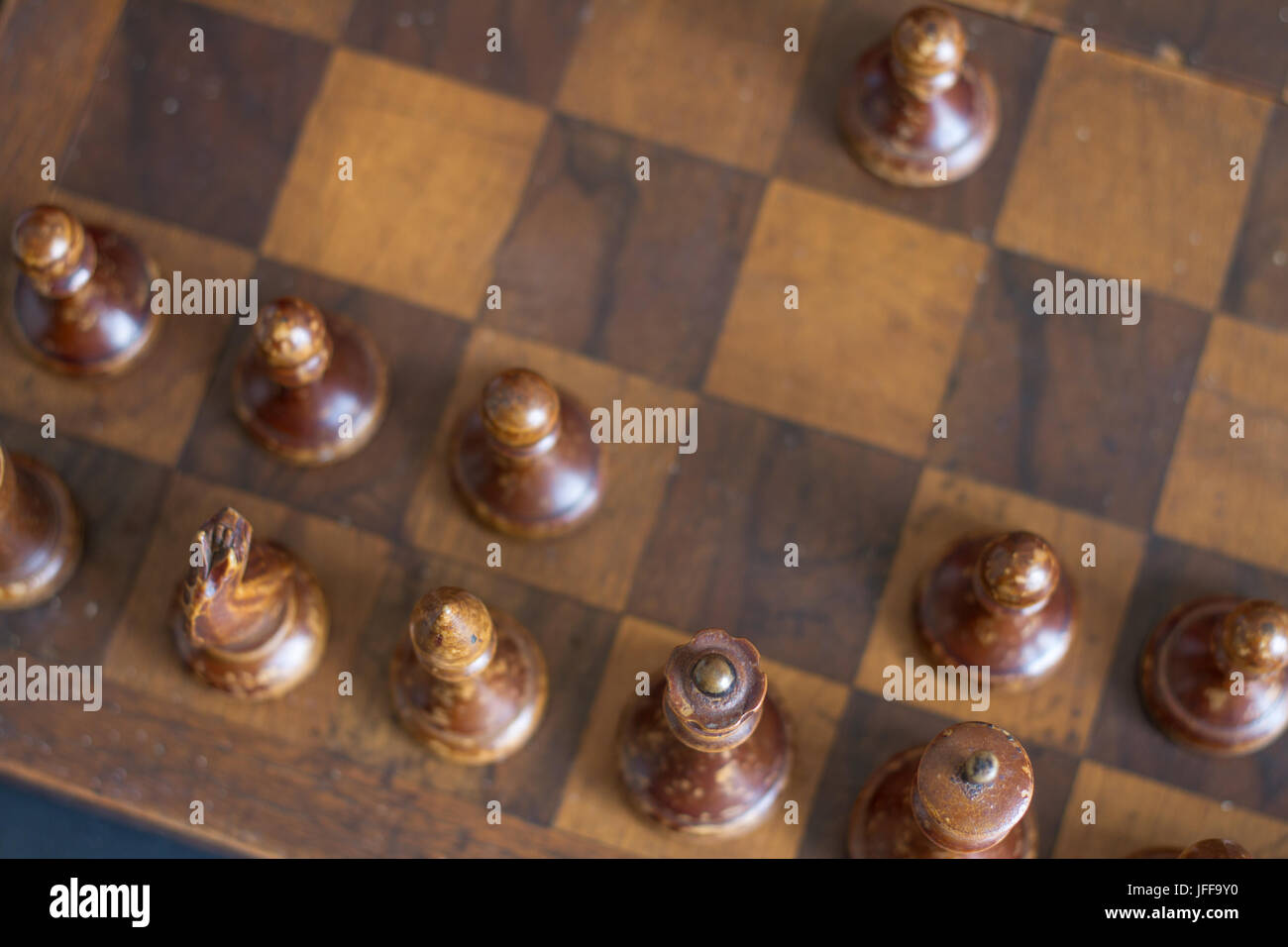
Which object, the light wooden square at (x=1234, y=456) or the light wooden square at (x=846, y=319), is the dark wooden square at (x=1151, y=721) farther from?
the light wooden square at (x=846, y=319)

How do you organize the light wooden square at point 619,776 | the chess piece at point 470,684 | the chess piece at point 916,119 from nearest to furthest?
1. the chess piece at point 470,684
2. the light wooden square at point 619,776
3. the chess piece at point 916,119

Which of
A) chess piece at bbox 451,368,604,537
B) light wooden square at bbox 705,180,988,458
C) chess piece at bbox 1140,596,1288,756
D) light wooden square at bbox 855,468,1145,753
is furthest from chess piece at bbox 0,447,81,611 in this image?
chess piece at bbox 1140,596,1288,756

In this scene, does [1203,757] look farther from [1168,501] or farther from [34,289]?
[34,289]

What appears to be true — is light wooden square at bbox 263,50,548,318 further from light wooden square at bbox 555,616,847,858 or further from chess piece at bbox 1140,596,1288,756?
chess piece at bbox 1140,596,1288,756

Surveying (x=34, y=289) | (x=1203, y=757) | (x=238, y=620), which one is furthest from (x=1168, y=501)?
(x=34, y=289)

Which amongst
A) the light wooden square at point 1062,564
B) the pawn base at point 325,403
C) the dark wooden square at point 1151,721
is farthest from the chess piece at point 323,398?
the dark wooden square at point 1151,721

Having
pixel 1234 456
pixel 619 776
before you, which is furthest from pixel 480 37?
pixel 1234 456
